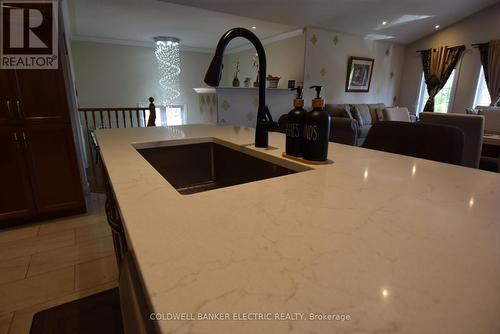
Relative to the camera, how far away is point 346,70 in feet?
18.2

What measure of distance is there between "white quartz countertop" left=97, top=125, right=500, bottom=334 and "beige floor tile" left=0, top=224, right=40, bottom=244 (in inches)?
86.0

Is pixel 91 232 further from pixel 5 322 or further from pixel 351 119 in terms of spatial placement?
pixel 351 119

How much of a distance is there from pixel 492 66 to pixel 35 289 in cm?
732

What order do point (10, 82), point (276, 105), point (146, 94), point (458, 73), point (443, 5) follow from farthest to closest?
1. point (146, 94)
2. point (458, 73)
3. point (276, 105)
4. point (443, 5)
5. point (10, 82)

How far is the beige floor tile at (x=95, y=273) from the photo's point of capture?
5.22ft

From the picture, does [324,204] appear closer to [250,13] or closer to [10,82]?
[10,82]

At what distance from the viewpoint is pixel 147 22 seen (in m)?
4.69

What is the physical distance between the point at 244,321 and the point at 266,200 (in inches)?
11.8

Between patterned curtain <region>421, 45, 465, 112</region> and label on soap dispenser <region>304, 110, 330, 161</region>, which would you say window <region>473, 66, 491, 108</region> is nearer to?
patterned curtain <region>421, 45, 465, 112</region>

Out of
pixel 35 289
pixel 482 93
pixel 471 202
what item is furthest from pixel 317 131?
pixel 482 93

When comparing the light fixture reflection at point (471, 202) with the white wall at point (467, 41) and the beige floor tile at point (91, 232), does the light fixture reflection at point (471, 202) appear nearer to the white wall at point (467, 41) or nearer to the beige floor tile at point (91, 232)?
the beige floor tile at point (91, 232)

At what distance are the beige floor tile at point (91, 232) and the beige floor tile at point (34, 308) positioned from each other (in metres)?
0.66

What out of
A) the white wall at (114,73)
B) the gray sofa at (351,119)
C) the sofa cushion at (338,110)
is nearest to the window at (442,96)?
the gray sofa at (351,119)

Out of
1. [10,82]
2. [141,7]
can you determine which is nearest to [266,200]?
[10,82]
